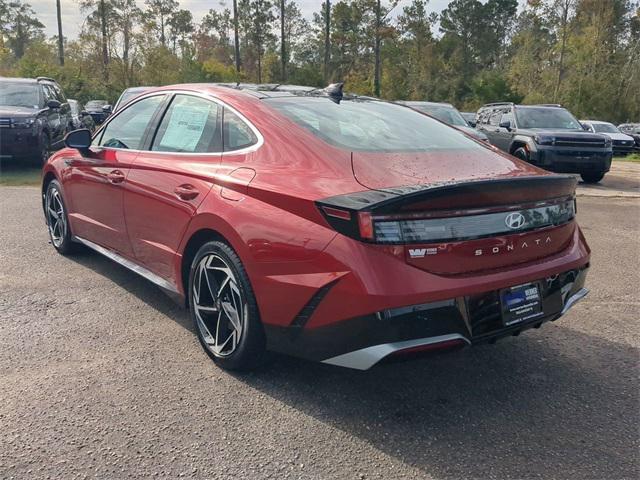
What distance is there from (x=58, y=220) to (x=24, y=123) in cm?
660

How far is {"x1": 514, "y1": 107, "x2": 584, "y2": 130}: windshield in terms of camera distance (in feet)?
39.4

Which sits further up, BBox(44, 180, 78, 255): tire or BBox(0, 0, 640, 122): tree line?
BBox(0, 0, 640, 122): tree line

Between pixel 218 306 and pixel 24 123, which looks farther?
pixel 24 123

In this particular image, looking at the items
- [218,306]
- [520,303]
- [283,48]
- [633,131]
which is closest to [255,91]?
[218,306]

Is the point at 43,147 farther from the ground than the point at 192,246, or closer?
farther from the ground

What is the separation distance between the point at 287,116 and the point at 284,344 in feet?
4.21

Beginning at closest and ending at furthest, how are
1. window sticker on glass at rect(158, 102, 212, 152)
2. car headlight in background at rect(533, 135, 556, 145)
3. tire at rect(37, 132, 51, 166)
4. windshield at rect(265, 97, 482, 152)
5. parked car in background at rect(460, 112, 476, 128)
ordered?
windshield at rect(265, 97, 482, 152), window sticker on glass at rect(158, 102, 212, 152), car headlight in background at rect(533, 135, 556, 145), tire at rect(37, 132, 51, 166), parked car in background at rect(460, 112, 476, 128)

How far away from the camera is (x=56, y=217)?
529 centimetres

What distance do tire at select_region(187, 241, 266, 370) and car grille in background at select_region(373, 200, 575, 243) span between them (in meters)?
0.84

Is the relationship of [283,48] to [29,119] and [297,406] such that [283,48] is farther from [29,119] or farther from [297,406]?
[297,406]

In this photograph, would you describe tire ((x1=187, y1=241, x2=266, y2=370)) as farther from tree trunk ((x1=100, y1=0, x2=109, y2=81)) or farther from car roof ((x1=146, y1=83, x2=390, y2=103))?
tree trunk ((x1=100, y1=0, x2=109, y2=81))

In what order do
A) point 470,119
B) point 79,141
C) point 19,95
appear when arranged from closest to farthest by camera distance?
1. point 79,141
2. point 19,95
3. point 470,119

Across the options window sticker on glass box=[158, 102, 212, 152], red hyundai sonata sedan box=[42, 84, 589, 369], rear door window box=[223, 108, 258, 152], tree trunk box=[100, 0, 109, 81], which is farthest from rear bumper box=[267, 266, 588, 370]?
tree trunk box=[100, 0, 109, 81]

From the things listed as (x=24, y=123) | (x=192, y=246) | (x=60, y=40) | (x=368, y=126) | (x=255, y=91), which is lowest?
(x=192, y=246)
